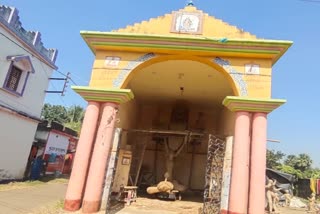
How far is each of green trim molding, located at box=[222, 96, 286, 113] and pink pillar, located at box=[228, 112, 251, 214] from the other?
0.66 feet

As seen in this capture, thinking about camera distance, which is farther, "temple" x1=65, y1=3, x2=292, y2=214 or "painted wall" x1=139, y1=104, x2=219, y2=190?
"painted wall" x1=139, y1=104, x2=219, y2=190

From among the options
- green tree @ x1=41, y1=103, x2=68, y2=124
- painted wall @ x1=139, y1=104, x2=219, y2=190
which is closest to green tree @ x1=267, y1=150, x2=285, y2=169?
painted wall @ x1=139, y1=104, x2=219, y2=190

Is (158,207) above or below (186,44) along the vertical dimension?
below

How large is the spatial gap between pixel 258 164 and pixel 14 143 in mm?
12454

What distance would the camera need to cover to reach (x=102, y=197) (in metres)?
8.59

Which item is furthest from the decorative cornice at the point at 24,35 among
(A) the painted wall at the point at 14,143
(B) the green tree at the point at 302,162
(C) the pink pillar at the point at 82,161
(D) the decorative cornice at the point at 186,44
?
(B) the green tree at the point at 302,162

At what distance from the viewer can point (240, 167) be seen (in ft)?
26.4

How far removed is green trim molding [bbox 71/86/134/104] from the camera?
354 inches

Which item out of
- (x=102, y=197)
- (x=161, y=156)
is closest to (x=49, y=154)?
(x=161, y=156)

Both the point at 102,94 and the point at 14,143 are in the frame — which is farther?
the point at 14,143

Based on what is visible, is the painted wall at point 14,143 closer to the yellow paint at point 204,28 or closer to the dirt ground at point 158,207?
the dirt ground at point 158,207

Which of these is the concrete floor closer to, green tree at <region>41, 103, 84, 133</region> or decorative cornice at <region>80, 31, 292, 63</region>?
decorative cornice at <region>80, 31, 292, 63</region>

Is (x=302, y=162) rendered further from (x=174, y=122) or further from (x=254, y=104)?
(x=254, y=104)

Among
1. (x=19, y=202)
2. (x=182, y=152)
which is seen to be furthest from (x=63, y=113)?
(x=19, y=202)
